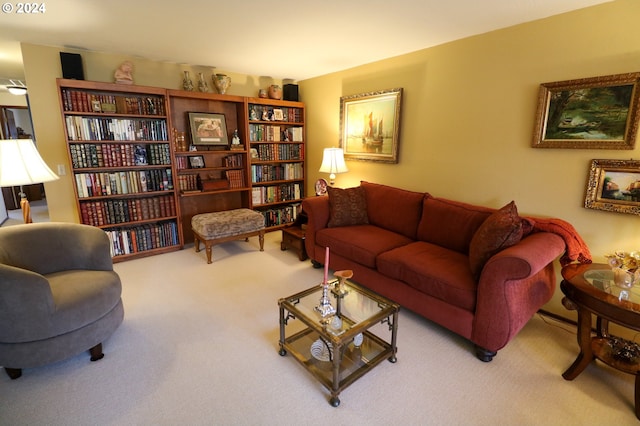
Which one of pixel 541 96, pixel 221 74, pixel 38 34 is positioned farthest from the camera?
pixel 221 74

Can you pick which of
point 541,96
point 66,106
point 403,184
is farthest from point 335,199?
point 66,106

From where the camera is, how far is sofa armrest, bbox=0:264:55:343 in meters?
1.55

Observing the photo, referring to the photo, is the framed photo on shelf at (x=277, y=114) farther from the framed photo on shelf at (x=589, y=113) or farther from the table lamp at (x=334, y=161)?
the framed photo on shelf at (x=589, y=113)

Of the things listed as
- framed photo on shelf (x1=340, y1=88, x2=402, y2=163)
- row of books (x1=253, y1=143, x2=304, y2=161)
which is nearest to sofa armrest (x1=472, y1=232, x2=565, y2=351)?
framed photo on shelf (x1=340, y1=88, x2=402, y2=163)

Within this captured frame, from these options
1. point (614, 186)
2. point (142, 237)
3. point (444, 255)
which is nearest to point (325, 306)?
point (444, 255)

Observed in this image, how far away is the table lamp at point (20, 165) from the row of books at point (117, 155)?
107cm

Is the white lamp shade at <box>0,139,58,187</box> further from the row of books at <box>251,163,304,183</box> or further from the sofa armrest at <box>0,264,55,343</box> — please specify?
the row of books at <box>251,163,304,183</box>

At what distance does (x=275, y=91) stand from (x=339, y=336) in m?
3.71

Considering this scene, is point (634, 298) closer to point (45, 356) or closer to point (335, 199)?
point (335, 199)

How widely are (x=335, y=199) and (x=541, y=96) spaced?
192cm

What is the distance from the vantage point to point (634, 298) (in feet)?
4.91

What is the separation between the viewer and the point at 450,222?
2561 mm

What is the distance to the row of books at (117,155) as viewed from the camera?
3.09m

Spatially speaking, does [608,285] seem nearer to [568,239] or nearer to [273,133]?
[568,239]
